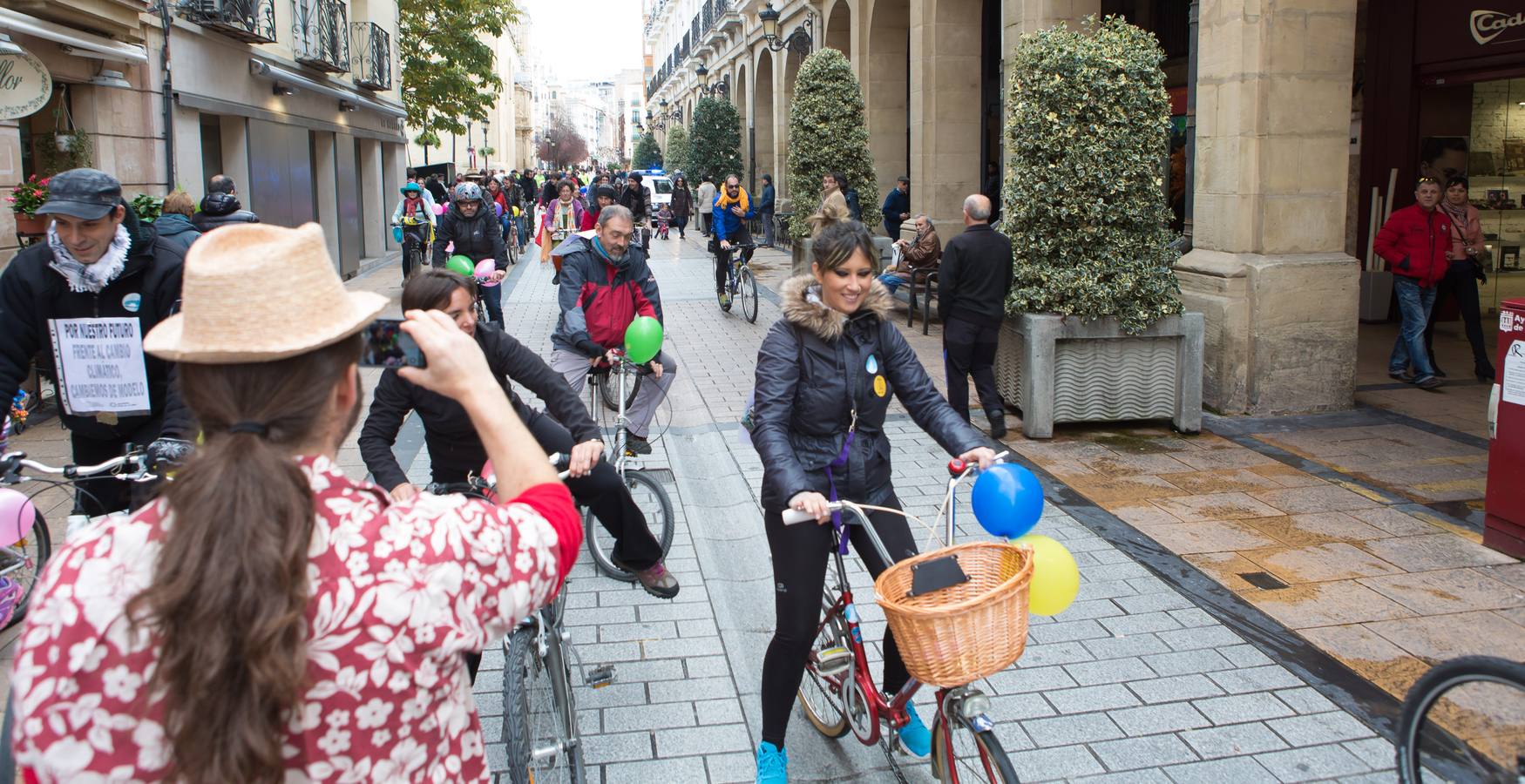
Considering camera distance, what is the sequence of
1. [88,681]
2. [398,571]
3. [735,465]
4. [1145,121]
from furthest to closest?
[1145,121], [735,465], [398,571], [88,681]

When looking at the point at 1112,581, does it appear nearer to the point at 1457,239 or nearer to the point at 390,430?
the point at 390,430

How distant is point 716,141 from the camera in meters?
32.2

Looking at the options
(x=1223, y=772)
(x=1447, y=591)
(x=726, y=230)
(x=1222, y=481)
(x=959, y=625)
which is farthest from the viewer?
(x=726, y=230)

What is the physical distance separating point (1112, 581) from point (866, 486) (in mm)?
2458

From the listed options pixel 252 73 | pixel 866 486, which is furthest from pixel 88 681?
pixel 252 73

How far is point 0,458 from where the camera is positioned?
404 cm

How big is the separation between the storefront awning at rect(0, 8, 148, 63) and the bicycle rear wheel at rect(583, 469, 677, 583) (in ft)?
24.3

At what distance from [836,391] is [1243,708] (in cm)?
204

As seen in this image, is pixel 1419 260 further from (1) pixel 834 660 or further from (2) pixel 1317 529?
(1) pixel 834 660

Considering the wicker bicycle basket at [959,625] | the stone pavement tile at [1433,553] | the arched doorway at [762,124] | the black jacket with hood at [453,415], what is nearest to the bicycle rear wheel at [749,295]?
the stone pavement tile at [1433,553]

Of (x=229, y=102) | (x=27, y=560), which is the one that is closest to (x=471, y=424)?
(x=27, y=560)

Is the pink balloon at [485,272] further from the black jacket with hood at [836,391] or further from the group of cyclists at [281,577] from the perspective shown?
the group of cyclists at [281,577]

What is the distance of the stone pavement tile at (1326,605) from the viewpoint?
16.8 ft

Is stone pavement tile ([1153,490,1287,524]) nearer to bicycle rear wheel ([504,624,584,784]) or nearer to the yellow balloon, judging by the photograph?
the yellow balloon
